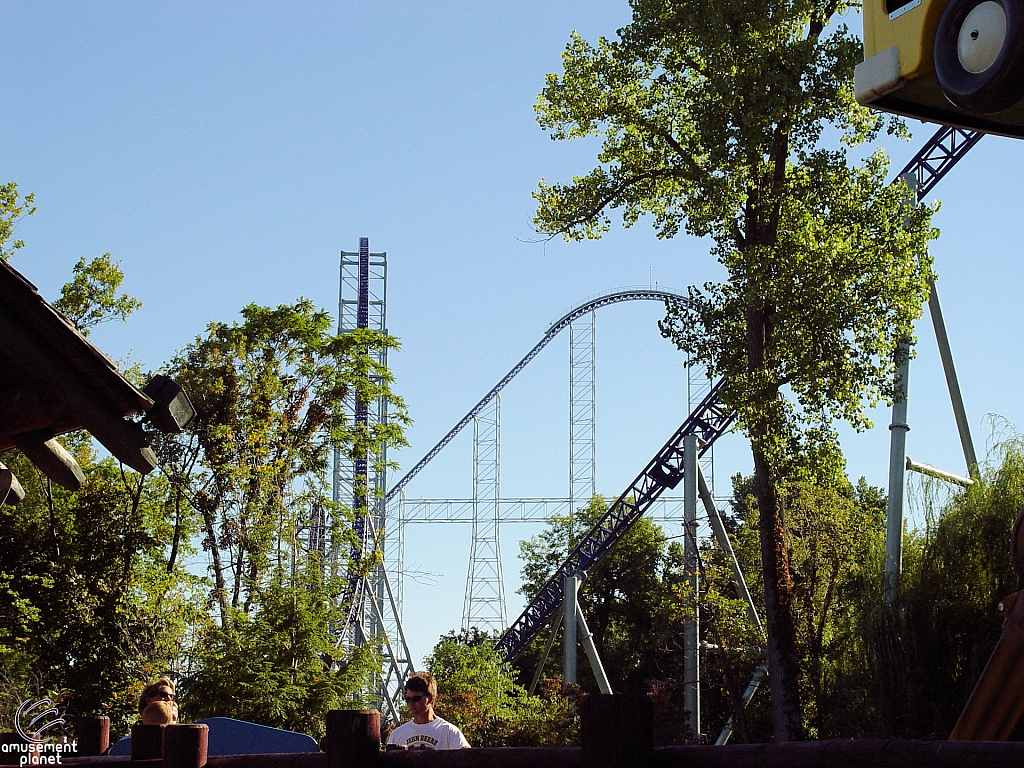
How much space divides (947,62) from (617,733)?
3222 mm

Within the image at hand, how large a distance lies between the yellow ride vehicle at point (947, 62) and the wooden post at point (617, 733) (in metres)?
2.99

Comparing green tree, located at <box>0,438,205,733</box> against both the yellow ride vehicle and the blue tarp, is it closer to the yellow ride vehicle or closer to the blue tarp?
the blue tarp

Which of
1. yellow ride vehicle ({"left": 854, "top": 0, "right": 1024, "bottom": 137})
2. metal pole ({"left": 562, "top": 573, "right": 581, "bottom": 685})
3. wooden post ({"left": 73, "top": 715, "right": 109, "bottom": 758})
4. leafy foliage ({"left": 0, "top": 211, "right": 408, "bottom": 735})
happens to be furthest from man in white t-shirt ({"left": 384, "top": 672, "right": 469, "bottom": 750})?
metal pole ({"left": 562, "top": 573, "right": 581, "bottom": 685})

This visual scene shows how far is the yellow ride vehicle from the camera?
439cm

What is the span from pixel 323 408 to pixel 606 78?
24.8 feet

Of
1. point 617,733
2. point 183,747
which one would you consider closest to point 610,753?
point 617,733

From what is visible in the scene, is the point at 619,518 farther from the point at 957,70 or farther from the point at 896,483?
the point at 957,70

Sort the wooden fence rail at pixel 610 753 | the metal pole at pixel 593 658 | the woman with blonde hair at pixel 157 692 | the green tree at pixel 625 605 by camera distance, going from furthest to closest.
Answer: the green tree at pixel 625 605 < the metal pole at pixel 593 658 < the woman with blonde hair at pixel 157 692 < the wooden fence rail at pixel 610 753

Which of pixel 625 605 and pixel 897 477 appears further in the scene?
pixel 625 605

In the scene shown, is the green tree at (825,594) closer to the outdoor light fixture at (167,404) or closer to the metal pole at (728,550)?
the metal pole at (728,550)

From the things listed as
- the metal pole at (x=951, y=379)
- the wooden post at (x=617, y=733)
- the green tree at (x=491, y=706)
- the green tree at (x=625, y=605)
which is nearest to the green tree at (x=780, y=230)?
the metal pole at (x=951, y=379)

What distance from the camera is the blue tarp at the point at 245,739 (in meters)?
4.84

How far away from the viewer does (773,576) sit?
11633 mm

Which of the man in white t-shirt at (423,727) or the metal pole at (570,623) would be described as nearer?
the man in white t-shirt at (423,727)
